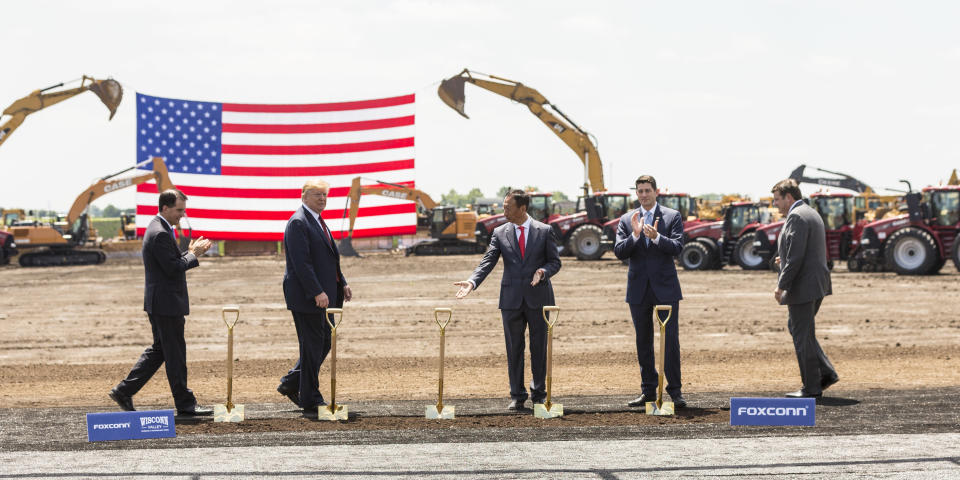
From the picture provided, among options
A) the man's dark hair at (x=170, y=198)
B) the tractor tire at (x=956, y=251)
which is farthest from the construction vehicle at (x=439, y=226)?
the man's dark hair at (x=170, y=198)

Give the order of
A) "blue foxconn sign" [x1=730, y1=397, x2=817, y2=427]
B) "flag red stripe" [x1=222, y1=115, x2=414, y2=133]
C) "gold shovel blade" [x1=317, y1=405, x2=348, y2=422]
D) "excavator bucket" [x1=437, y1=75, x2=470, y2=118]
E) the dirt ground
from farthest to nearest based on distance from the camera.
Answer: "excavator bucket" [x1=437, y1=75, x2=470, y2=118]
"flag red stripe" [x1=222, y1=115, x2=414, y2=133]
the dirt ground
"gold shovel blade" [x1=317, y1=405, x2=348, y2=422]
"blue foxconn sign" [x1=730, y1=397, x2=817, y2=427]

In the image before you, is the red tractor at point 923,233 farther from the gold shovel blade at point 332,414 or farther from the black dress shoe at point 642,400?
the gold shovel blade at point 332,414

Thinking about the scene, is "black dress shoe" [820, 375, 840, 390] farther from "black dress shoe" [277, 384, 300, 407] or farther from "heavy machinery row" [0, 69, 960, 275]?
"heavy machinery row" [0, 69, 960, 275]

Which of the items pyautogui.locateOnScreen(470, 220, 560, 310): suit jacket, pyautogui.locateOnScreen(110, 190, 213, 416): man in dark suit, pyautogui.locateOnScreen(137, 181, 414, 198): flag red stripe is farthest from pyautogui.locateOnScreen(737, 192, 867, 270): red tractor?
pyautogui.locateOnScreen(110, 190, 213, 416): man in dark suit

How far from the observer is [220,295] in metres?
24.0

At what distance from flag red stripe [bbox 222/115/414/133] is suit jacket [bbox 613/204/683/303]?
Answer: 111 feet

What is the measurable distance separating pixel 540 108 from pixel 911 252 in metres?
20.3

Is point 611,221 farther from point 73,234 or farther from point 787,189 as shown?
point 787,189

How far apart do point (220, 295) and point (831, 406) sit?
18125 mm

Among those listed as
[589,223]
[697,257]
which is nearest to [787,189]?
[697,257]

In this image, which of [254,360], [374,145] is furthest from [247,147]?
[254,360]

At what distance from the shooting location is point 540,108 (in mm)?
44281

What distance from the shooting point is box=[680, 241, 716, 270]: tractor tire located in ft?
100

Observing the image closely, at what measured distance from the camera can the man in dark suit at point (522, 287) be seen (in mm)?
8305
